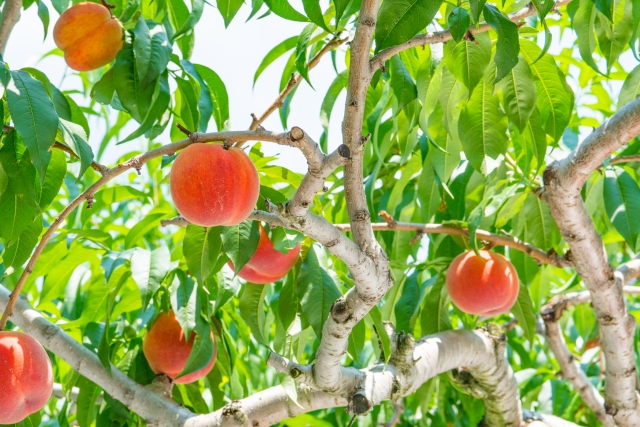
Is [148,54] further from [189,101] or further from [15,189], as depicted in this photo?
[15,189]

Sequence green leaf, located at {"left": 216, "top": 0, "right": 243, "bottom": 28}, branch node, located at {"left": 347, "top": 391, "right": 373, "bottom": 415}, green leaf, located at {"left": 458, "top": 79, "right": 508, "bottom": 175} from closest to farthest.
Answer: green leaf, located at {"left": 216, "top": 0, "right": 243, "bottom": 28} < branch node, located at {"left": 347, "top": 391, "right": 373, "bottom": 415} < green leaf, located at {"left": 458, "top": 79, "right": 508, "bottom": 175}

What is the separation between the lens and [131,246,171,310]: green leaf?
53.8 inches

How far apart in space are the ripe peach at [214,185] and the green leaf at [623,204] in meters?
0.82

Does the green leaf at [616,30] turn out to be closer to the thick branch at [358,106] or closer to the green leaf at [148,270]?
the thick branch at [358,106]

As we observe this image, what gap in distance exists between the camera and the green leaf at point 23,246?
1198 mm

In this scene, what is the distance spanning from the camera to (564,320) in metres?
2.66

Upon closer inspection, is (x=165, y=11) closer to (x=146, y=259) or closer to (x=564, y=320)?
(x=146, y=259)

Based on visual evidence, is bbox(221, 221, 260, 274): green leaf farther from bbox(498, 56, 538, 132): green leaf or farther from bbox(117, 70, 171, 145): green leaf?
bbox(498, 56, 538, 132): green leaf

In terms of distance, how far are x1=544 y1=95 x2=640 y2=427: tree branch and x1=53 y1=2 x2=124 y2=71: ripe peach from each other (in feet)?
3.15

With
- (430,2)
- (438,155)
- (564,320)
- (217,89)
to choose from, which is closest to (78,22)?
(217,89)

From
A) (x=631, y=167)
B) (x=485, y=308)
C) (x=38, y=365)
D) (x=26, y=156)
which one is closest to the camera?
(x=26, y=156)

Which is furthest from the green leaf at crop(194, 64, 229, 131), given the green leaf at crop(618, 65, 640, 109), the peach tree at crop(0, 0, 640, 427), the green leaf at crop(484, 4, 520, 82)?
the green leaf at crop(618, 65, 640, 109)

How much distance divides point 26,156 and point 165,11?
74 cm

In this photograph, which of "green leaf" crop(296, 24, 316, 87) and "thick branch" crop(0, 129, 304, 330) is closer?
"thick branch" crop(0, 129, 304, 330)
